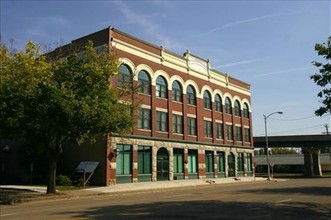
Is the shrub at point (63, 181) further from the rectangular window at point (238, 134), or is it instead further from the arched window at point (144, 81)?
the rectangular window at point (238, 134)

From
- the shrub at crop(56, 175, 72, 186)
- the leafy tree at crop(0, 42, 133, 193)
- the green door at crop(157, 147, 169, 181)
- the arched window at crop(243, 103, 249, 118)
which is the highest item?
the arched window at crop(243, 103, 249, 118)

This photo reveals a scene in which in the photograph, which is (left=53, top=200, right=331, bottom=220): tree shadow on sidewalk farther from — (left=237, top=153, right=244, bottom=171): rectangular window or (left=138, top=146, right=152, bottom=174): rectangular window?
(left=237, top=153, right=244, bottom=171): rectangular window

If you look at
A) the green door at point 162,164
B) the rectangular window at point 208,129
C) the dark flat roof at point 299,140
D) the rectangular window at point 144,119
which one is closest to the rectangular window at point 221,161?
the rectangular window at point 208,129

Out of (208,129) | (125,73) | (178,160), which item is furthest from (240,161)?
(125,73)

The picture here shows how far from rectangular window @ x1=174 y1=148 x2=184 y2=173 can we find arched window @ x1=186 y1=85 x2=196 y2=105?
629 cm

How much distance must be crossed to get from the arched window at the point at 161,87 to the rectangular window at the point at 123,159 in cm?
777

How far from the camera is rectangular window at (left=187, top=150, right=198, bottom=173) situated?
4856 cm

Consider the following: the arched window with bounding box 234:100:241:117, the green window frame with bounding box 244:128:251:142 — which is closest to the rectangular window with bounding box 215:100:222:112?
the arched window with bounding box 234:100:241:117

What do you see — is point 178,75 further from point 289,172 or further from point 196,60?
point 289,172

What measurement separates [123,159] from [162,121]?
7649 millimetres

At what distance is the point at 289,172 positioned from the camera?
102250 millimetres

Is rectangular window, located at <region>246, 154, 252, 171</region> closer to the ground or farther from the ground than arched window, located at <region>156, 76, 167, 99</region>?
closer to the ground

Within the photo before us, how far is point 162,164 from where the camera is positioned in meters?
43.9

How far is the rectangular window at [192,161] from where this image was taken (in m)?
48.6
